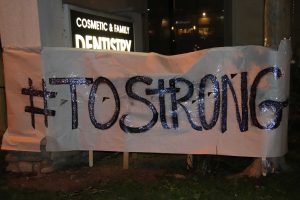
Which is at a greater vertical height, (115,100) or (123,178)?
(115,100)

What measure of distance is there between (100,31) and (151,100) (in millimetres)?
2217

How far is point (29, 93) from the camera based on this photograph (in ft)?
22.6

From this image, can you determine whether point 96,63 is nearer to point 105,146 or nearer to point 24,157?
point 105,146

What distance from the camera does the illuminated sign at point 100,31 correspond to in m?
7.43

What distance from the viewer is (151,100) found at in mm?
6602

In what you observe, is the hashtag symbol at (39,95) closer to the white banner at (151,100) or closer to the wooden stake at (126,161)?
the white banner at (151,100)

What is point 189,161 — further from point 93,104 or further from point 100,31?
point 100,31

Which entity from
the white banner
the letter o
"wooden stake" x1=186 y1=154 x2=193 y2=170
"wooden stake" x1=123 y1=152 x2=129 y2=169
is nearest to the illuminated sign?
the white banner

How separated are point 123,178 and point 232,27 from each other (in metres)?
7.31

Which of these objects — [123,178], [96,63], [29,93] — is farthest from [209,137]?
[29,93]

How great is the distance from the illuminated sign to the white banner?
2.64ft

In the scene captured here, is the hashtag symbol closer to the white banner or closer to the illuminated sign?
the white banner

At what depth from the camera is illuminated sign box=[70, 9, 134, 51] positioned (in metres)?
7.43

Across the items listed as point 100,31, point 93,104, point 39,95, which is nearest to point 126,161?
point 93,104
